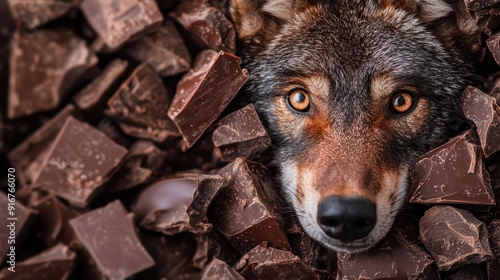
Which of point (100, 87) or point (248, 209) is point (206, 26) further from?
point (248, 209)

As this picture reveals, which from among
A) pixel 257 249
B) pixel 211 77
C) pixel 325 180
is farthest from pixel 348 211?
pixel 211 77

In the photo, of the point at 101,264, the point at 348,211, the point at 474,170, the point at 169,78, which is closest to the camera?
the point at 348,211

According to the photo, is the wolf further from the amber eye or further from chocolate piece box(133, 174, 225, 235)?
chocolate piece box(133, 174, 225, 235)

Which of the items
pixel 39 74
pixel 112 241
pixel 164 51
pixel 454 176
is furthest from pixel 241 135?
pixel 39 74

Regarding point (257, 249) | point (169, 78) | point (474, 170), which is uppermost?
point (169, 78)

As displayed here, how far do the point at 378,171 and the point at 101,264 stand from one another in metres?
1.48

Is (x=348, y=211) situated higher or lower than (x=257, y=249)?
higher

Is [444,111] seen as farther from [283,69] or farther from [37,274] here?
[37,274]

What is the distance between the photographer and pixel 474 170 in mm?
2879

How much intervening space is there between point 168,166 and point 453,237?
1.62 meters

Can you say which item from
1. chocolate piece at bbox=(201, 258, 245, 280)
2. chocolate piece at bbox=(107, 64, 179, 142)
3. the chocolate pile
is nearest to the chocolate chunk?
the chocolate pile

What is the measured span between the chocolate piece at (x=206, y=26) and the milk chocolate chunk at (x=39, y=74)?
627 millimetres

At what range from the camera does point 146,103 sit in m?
3.37

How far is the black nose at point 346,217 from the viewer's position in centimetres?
269
